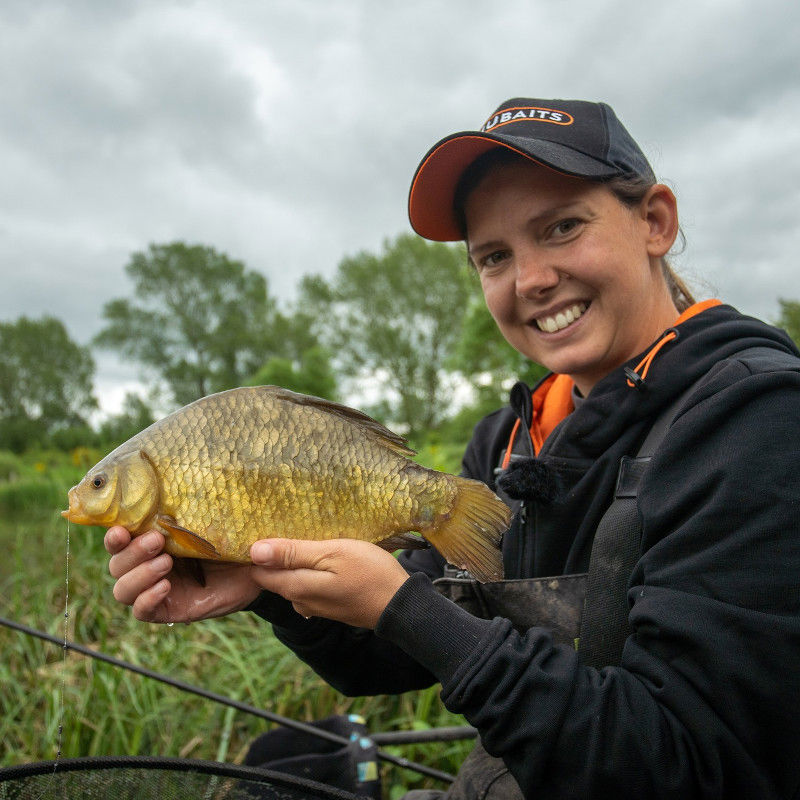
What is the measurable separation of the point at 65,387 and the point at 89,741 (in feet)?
85.8

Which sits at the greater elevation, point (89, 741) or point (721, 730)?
point (721, 730)

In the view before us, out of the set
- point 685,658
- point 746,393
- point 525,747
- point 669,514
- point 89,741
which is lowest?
point 89,741

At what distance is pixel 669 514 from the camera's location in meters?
1.04

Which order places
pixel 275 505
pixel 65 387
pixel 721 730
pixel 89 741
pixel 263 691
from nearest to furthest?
1. pixel 721 730
2. pixel 275 505
3. pixel 89 741
4. pixel 263 691
5. pixel 65 387

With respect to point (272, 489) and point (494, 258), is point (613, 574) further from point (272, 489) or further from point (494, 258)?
point (494, 258)

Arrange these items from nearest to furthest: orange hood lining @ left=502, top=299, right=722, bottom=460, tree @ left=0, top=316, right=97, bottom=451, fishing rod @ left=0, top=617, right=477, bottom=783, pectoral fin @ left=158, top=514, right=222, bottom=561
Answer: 1. pectoral fin @ left=158, top=514, right=222, bottom=561
2. orange hood lining @ left=502, top=299, right=722, bottom=460
3. fishing rod @ left=0, top=617, right=477, bottom=783
4. tree @ left=0, top=316, right=97, bottom=451

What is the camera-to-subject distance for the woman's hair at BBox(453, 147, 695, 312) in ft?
4.79

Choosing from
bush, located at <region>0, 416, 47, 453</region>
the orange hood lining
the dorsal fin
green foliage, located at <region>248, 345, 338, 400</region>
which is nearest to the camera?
the dorsal fin

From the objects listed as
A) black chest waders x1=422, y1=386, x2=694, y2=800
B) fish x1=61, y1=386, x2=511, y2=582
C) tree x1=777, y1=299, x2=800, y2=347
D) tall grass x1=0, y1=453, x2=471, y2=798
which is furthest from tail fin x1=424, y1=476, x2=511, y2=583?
tree x1=777, y1=299, x2=800, y2=347

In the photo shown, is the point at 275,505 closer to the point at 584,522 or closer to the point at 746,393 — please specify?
the point at 584,522

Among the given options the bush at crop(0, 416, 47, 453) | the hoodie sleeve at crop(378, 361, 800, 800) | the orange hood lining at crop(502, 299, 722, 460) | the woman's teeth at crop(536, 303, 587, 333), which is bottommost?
the hoodie sleeve at crop(378, 361, 800, 800)

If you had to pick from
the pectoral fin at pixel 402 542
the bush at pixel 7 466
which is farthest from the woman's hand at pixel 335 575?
the bush at pixel 7 466

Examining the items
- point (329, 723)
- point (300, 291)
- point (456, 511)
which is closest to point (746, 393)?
point (456, 511)

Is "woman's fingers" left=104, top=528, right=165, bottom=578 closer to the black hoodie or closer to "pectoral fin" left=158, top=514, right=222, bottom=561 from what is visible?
"pectoral fin" left=158, top=514, right=222, bottom=561
